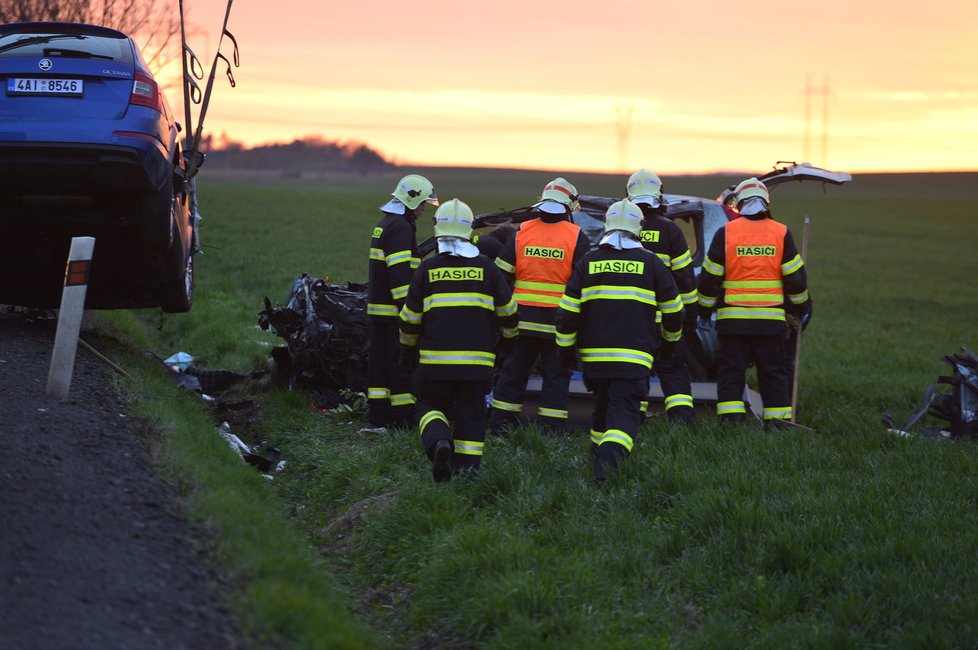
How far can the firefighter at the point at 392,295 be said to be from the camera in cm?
869

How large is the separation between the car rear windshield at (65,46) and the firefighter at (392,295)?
7.19 feet

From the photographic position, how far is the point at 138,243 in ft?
27.9

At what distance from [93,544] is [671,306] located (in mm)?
4059

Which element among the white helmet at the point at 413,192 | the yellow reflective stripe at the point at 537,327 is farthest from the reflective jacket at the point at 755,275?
the white helmet at the point at 413,192

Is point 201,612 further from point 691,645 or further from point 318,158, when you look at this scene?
point 318,158

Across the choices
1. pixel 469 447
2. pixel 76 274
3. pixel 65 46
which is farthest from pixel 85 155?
pixel 469 447

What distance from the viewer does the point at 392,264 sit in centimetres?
868

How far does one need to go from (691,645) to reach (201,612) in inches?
81.9

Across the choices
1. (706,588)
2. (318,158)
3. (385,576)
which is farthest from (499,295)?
(318,158)

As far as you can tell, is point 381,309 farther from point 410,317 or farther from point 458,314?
point 458,314

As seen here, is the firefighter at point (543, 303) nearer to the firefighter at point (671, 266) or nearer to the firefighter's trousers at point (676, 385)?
the firefighter at point (671, 266)

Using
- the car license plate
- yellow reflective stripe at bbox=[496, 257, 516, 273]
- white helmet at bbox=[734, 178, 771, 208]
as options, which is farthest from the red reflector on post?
white helmet at bbox=[734, 178, 771, 208]

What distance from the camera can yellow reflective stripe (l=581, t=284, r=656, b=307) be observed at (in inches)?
→ 287

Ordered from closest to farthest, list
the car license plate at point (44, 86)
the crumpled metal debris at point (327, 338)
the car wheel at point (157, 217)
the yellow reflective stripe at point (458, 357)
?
the yellow reflective stripe at point (458, 357), the car license plate at point (44, 86), the car wheel at point (157, 217), the crumpled metal debris at point (327, 338)
